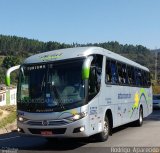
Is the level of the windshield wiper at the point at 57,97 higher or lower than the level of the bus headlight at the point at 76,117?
higher

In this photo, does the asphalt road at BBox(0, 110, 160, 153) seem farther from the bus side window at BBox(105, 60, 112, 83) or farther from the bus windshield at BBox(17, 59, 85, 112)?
the bus side window at BBox(105, 60, 112, 83)

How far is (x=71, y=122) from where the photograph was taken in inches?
468

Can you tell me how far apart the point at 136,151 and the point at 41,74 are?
365 centimetres

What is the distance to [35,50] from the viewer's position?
171375 mm

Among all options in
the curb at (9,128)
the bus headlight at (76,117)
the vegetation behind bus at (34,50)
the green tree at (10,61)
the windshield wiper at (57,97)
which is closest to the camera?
the bus headlight at (76,117)

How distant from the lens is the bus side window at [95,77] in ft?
41.1

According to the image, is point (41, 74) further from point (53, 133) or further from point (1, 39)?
point (1, 39)

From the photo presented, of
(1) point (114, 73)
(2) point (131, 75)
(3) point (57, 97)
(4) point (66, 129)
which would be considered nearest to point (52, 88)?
(3) point (57, 97)

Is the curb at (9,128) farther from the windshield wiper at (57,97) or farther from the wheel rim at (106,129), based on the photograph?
the windshield wiper at (57,97)

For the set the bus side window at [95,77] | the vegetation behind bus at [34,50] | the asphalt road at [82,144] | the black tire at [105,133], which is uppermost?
the vegetation behind bus at [34,50]

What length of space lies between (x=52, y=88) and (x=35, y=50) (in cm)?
16045

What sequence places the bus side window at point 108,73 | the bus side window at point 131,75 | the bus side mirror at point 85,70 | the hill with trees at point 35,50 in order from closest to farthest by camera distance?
the bus side mirror at point 85,70, the bus side window at point 108,73, the bus side window at point 131,75, the hill with trees at point 35,50

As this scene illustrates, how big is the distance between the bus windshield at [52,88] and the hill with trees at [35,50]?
10729 centimetres

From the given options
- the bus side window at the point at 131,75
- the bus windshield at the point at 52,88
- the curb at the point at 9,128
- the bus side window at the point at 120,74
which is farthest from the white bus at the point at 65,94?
the curb at the point at 9,128
